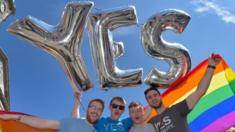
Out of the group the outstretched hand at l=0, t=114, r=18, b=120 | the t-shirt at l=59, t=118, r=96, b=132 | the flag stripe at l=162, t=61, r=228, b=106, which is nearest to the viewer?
the t-shirt at l=59, t=118, r=96, b=132

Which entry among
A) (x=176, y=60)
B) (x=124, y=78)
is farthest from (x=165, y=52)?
(x=124, y=78)

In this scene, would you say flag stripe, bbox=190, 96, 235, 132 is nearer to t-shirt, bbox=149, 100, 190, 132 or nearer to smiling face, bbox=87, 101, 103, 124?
t-shirt, bbox=149, 100, 190, 132

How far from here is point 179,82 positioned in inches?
375

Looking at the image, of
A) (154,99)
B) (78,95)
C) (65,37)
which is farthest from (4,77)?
(154,99)

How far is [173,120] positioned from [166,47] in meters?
2.37

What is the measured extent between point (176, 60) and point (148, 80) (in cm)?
70

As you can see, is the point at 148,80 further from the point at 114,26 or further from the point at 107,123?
the point at 107,123

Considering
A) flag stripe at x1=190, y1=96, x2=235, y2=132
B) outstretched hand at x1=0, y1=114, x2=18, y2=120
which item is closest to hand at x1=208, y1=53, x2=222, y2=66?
flag stripe at x1=190, y1=96, x2=235, y2=132

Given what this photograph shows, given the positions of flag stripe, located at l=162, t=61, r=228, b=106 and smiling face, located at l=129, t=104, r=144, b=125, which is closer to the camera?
smiling face, located at l=129, t=104, r=144, b=125

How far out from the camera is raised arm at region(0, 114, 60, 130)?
7.86m

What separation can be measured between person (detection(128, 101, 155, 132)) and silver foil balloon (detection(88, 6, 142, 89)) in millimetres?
1748

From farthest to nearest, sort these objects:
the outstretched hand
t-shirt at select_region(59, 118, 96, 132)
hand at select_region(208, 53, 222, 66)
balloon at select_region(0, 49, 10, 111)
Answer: balloon at select_region(0, 49, 10, 111)
the outstretched hand
hand at select_region(208, 53, 222, 66)
t-shirt at select_region(59, 118, 96, 132)

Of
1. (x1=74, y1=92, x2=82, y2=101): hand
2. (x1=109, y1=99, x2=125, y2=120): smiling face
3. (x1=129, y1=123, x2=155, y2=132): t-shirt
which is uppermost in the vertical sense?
(x1=74, y1=92, x2=82, y2=101): hand

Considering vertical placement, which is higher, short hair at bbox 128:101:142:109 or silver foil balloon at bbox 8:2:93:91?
silver foil balloon at bbox 8:2:93:91
